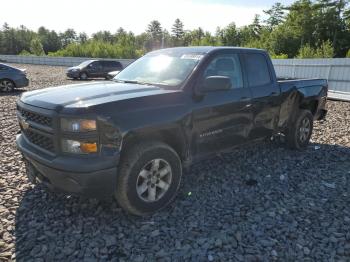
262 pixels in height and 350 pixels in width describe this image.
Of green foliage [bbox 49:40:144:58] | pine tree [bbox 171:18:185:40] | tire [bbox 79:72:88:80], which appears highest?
pine tree [bbox 171:18:185:40]

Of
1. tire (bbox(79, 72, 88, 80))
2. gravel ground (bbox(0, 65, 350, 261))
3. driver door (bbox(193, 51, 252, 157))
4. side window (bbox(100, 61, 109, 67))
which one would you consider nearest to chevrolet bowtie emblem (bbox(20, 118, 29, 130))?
gravel ground (bbox(0, 65, 350, 261))

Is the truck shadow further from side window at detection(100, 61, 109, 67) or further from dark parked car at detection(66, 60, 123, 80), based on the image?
side window at detection(100, 61, 109, 67)

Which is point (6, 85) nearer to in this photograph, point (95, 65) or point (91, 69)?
point (91, 69)

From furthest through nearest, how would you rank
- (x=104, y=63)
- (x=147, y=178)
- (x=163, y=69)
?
(x=104, y=63)
(x=163, y=69)
(x=147, y=178)

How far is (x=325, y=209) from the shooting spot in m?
4.07

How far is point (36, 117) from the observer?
3508 mm

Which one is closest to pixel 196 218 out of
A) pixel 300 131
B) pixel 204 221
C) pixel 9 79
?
pixel 204 221

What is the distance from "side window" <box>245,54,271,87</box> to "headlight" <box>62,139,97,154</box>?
107 inches

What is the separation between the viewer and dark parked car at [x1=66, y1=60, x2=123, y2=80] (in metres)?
21.8

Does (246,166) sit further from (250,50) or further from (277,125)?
(250,50)

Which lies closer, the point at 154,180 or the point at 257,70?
the point at 154,180

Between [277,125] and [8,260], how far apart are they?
4414mm

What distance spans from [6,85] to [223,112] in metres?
12.4

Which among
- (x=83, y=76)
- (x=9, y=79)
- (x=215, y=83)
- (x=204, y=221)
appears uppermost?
(x=215, y=83)
